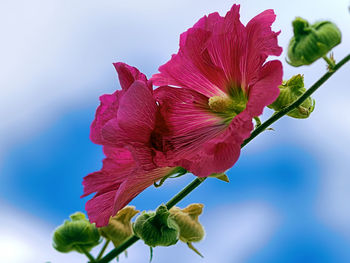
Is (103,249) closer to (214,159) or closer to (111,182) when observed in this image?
(111,182)

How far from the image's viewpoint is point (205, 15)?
100 centimetres

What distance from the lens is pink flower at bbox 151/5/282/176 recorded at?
0.84 metres

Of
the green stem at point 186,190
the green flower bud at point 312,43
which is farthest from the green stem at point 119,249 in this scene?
the green flower bud at point 312,43

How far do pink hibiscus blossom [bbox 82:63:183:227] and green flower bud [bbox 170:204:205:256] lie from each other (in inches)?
8.2

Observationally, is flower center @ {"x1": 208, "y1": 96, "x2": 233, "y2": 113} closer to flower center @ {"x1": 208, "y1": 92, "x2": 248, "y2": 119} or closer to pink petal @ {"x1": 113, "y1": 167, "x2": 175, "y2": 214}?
flower center @ {"x1": 208, "y1": 92, "x2": 248, "y2": 119}

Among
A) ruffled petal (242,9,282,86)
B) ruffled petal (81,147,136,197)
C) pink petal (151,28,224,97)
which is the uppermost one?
pink petal (151,28,224,97)

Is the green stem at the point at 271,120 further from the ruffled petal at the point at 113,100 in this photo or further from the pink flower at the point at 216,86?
the ruffled petal at the point at 113,100

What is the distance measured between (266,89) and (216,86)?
0.22m

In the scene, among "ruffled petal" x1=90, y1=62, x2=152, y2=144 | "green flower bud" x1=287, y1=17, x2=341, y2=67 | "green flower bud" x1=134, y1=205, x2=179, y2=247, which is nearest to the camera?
"green flower bud" x1=287, y1=17, x2=341, y2=67

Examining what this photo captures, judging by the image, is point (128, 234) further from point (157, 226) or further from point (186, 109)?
point (186, 109)

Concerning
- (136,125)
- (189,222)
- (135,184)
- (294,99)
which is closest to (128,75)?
(136,125)

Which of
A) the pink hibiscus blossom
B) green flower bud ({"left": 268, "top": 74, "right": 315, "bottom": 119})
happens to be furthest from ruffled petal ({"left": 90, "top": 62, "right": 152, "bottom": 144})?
green flower bud ({"left": 268, "top": 74, "right": 315, "bottom": 119})

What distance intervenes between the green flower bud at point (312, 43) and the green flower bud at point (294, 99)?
84 mm

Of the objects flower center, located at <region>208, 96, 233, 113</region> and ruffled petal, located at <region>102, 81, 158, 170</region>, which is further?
flower center, located at <region>208, 96, 233, 113</region>
